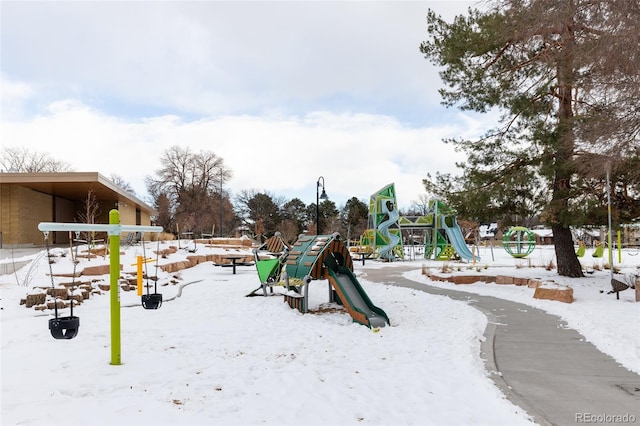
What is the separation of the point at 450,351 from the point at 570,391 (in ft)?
5.60

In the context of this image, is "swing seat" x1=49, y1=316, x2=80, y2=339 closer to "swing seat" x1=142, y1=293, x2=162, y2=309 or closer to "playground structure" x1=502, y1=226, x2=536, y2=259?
"swing seat" x1=142, y1=293, x2=162, y2=309

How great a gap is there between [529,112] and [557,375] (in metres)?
8.89

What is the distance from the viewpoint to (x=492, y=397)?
13.9 ft

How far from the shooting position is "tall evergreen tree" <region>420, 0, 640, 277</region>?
8391mm

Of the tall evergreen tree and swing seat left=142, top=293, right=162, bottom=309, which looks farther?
the tall evergreen tree

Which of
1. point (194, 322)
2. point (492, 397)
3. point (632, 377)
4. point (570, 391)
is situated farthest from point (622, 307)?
point (194, 322)

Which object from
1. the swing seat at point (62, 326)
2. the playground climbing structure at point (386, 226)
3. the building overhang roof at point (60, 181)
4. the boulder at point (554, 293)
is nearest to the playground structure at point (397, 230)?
the playground climbing structure at point (386, 226)

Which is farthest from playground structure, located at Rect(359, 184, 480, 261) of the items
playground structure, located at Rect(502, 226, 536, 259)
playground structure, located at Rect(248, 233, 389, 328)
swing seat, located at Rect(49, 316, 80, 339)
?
swing seat, located at Rect(49, 316, 80, 339)

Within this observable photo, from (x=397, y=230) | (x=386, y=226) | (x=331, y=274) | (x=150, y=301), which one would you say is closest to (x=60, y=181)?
(x=331, y=274)

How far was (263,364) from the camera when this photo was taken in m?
5.26

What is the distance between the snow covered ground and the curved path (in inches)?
8.2

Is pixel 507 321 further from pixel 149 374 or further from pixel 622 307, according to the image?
pixel 149 374

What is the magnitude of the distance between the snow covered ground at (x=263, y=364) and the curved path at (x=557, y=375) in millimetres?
209

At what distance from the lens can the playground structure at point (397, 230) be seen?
27.3 meters
